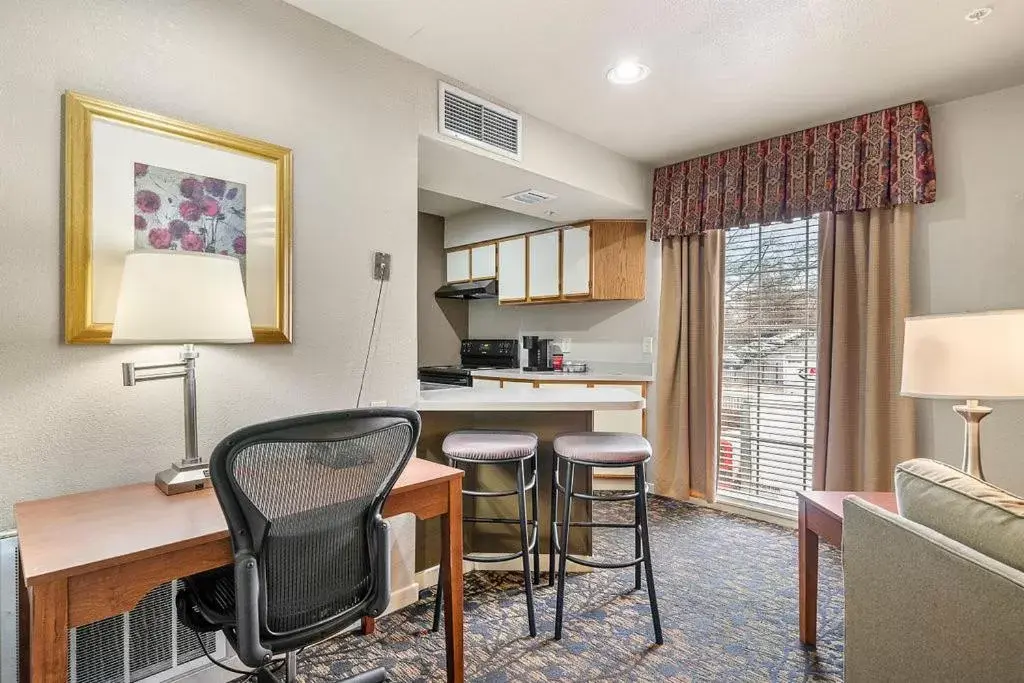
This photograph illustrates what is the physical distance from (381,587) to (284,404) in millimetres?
825

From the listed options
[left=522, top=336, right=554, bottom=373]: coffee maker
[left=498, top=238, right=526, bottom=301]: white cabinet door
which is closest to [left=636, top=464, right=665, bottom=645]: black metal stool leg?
[left=522, top=336, right=554, bottom=373]: coffee maker

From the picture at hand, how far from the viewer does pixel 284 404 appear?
1.90 metres

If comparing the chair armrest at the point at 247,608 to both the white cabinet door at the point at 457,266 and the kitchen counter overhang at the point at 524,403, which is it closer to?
the kitchen counter overhang at the point at 524,403

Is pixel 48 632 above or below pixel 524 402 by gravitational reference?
below

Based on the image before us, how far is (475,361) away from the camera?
528 centimetres

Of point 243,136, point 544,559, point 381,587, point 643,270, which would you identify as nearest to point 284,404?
point 381,587

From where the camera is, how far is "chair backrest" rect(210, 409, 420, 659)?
1.14m

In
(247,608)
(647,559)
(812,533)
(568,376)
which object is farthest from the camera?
(568,376)

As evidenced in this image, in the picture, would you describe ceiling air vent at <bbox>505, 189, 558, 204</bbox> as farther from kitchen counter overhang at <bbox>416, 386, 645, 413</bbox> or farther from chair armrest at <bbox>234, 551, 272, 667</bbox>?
chair armrest at <bbox>234, 551, 272, 667</bbox>

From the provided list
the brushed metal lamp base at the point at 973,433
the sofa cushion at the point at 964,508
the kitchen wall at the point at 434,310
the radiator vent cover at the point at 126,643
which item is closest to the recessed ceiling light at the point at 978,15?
the brushed metal lamp base at the point at 973,433

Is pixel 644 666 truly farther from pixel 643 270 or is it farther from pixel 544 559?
pixel 643 270

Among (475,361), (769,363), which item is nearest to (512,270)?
(475,361)

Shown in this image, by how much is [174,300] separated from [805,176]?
3.24m

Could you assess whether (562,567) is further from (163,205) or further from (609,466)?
(163,205)
